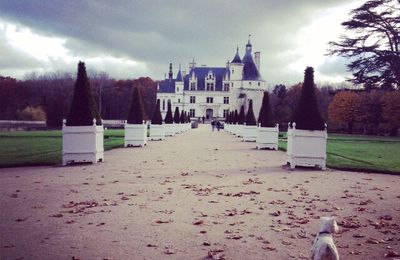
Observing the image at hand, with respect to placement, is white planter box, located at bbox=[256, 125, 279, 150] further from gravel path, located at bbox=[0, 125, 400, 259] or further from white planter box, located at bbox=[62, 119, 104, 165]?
white planter box, located at bbox=[62, 119, 104, 165]

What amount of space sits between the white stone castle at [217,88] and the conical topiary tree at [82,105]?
71.8 meters

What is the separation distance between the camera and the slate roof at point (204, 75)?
293 feet

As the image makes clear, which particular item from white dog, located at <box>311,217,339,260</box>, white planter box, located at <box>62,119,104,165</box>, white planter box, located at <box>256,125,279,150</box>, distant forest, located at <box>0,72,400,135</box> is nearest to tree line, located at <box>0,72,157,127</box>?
distant forest, located at <box>0,72,400,135</box>

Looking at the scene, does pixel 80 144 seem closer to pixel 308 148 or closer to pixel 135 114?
pixel 308 148

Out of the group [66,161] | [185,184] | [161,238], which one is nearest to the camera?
[161,238]

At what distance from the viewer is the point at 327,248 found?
3074 mm

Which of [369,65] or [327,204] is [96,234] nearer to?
[327,204]

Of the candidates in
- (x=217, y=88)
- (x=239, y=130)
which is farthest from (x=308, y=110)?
(x=217, y=88)

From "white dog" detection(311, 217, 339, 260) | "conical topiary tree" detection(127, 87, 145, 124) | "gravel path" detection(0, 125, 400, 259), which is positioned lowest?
"gravel path" detection(0, 125, 400, 259)

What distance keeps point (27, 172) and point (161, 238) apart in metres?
6.68

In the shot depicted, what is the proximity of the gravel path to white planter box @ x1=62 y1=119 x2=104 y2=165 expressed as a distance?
1523mm

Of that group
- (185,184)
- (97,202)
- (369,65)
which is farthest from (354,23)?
(97,202)

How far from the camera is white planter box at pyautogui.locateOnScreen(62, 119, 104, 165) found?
38.2 ft

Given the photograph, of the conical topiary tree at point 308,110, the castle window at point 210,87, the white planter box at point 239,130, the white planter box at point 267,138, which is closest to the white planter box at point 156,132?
the white planter box at point 239,130
